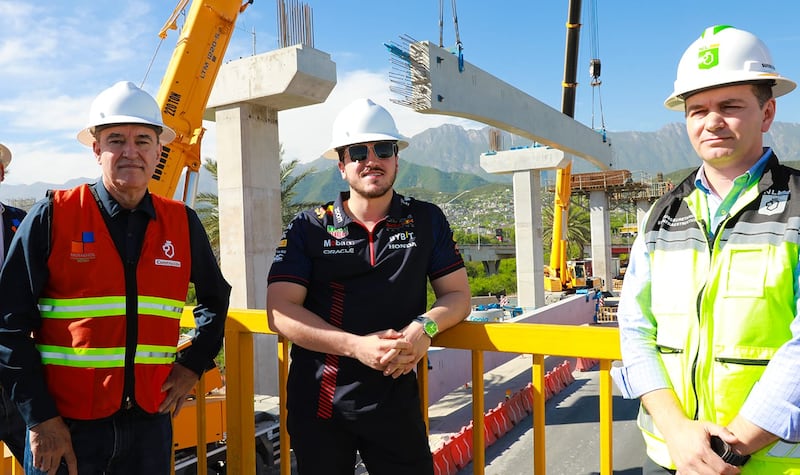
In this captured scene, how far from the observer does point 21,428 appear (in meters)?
2.70

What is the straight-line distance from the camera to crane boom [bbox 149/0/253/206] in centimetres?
796

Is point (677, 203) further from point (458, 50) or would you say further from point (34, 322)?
point (458, 50)

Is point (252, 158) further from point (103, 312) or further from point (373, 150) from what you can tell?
point (103, 312)

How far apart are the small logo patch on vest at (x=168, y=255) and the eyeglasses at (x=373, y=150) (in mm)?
885

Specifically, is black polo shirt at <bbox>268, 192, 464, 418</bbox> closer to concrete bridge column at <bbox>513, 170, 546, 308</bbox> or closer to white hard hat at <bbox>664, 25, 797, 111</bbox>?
white hard hat at <bbox>664, 25, 797, 111</bbox>

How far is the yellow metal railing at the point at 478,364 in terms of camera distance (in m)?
2.33

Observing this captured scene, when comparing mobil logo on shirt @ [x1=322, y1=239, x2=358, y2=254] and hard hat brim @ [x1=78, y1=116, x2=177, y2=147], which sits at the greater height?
hard hat brim @ [x1=78, y1=116, x2=177, y2=147]

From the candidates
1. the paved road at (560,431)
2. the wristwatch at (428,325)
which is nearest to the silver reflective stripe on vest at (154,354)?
the wristwatch at (428,325)

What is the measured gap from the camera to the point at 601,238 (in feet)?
137

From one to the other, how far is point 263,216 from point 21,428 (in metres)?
9.24

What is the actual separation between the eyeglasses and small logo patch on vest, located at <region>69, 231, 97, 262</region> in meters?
1.13

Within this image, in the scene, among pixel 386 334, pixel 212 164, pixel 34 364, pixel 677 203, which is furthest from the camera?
pixel 212 164

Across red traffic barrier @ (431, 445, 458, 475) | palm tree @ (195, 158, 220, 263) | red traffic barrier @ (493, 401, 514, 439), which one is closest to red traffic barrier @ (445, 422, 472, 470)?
red traffic barrier @ (431, 445, 458, 475)

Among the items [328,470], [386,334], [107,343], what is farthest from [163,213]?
[328,470]
